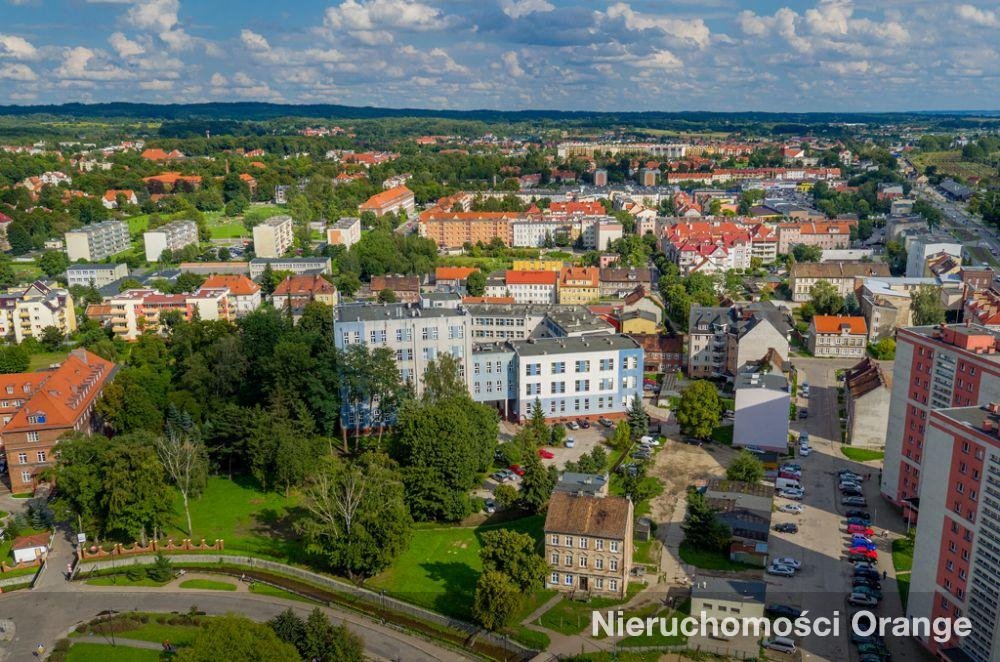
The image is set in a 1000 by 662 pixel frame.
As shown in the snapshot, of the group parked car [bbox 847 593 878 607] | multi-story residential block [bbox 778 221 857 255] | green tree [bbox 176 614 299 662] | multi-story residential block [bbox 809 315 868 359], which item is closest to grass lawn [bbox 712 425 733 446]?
parked car [bbox 847 593 878 607]

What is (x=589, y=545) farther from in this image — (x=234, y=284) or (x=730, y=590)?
(x=234, y=284)

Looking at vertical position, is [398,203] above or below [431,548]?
above

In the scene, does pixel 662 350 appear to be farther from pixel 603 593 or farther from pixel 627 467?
pixel 603 593

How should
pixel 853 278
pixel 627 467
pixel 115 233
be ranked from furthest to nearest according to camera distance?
pixel 115 233, pixel 853 278, pixel 627 467

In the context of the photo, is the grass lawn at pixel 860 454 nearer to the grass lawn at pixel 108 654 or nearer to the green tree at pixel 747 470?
the green tree at pixel 747 470

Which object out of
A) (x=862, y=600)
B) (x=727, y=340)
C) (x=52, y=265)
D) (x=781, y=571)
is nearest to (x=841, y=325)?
(x=727, y=340)

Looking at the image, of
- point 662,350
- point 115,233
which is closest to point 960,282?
point 662,350

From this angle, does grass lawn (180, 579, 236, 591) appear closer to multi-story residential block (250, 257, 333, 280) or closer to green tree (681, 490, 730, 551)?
green tree (681, 490, 730, 551)

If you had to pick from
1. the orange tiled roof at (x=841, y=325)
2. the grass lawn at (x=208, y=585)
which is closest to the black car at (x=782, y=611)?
the grass lawn at (x=208, y=585)
